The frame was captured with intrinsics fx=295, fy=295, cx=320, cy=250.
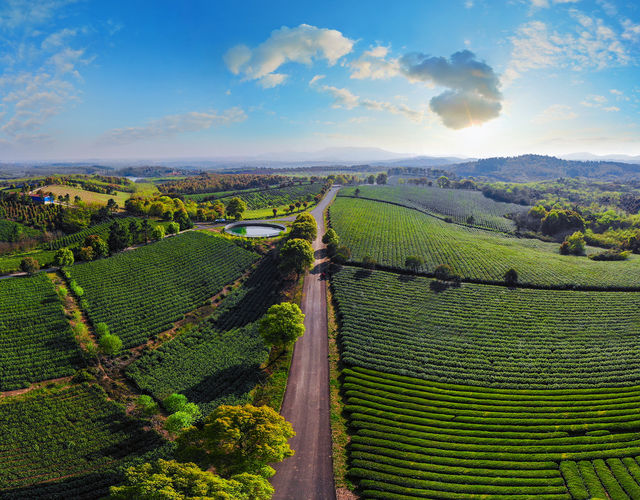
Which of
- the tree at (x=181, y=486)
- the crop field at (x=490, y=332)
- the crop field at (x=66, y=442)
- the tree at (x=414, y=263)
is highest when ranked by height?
the tree at (x=414, y=263)

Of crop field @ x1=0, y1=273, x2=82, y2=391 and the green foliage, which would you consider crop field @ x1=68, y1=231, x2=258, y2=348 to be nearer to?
crop field @ x1=0, y1=273, x2=82, y2=391

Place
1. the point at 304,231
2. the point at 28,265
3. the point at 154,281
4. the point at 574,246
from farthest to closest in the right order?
the point at 574,246 < the point at 304,231 < the point at 154,281 < the point at 28,265

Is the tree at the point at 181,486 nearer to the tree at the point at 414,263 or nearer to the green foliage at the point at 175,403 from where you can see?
the green foliage at the point at 175,403

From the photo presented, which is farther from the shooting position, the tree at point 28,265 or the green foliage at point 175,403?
the tree at point 28,265

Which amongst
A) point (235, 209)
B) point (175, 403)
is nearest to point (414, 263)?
point (175, 403)

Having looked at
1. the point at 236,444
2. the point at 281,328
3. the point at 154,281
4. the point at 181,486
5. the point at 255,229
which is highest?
the point at 255,229

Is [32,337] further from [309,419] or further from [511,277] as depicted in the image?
[511,277]

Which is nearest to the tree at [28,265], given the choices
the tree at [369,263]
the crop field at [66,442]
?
the crop field at [66,442]
